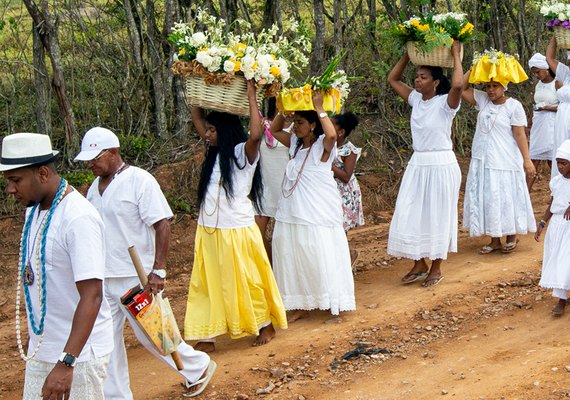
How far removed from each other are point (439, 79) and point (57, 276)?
16.9 feet

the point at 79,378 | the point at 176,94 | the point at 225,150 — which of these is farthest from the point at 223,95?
the point at 176,94

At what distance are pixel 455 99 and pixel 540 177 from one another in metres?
5.71

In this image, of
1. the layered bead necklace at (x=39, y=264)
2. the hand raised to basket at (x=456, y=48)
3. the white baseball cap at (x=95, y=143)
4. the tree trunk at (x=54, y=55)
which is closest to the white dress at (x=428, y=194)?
the hand raised to basket at (x=456, y=48)

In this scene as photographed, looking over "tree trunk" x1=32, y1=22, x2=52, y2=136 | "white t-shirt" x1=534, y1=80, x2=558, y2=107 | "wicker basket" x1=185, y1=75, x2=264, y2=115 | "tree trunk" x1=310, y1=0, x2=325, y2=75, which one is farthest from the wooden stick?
"white t-shirt" x1=534, y1=80, x2=558, y2=107

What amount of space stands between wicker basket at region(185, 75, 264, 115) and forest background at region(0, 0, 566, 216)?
13.1ft

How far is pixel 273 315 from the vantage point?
757 cm

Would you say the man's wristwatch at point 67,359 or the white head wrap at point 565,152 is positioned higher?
the white head wrap at point 565,152

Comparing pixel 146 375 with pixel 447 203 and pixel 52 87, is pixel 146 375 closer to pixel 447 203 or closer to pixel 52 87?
pixel 447 203

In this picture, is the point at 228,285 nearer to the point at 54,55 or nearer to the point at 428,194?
the point at 428,194

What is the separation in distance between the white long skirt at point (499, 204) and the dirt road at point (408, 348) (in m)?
0.37

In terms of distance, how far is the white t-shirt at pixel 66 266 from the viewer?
455 centimetres

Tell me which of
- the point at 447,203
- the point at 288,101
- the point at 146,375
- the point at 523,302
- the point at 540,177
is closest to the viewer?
the point at 146,375

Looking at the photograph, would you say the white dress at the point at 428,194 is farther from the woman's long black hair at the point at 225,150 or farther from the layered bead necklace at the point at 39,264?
the layered bead necklace at the point at 39,264

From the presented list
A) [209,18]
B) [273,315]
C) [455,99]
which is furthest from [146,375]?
[455,99]
